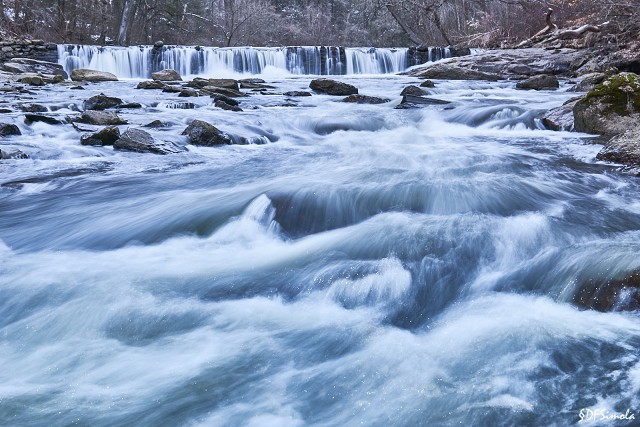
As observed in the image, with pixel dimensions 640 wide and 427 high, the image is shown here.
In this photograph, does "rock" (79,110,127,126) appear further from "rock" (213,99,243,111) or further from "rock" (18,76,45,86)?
"rock" (18,76,45,86)

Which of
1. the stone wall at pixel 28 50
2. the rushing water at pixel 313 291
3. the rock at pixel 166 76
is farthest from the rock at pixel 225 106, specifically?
the stone wall at pixel 28 50

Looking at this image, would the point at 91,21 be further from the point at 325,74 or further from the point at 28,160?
the point at 28,160

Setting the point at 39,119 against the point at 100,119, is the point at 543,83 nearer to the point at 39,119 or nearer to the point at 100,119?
the point at 100,119

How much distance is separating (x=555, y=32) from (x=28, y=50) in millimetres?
19404

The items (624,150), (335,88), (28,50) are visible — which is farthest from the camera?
(28,50)

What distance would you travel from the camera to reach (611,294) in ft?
10.4

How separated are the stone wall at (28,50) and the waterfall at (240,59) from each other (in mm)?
308

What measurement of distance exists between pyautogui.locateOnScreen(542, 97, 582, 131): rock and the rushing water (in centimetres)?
168

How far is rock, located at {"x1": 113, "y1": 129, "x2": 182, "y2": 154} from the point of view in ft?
25.2

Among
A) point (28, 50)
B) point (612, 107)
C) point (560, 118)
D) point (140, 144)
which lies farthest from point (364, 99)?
point (28, 50)

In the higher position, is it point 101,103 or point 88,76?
point 88,76

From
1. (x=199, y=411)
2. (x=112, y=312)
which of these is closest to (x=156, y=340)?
(x=112, y=312)

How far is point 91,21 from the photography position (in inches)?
1128

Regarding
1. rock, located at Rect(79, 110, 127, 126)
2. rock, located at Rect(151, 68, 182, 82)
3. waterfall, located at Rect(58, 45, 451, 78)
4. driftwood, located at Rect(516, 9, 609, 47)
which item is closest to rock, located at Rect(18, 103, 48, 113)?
rock, located at Rect(79, 110, 127, 126)
